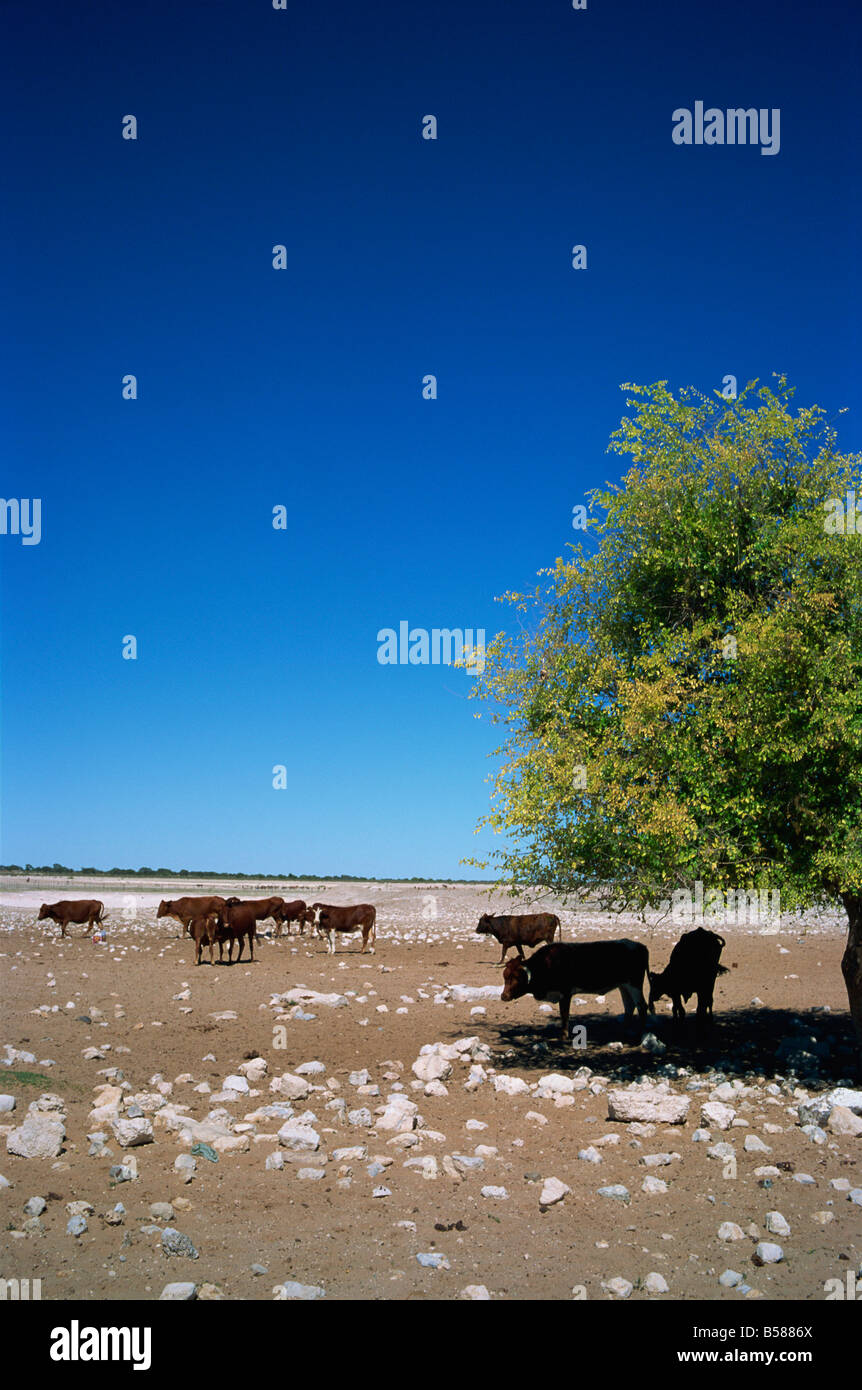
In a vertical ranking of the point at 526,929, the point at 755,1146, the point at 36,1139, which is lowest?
the point at 526,929

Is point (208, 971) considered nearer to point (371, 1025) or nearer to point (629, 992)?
point (371, 1025)

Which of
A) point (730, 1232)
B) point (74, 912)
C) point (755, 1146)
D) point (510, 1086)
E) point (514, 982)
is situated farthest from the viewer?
point (74, 912)

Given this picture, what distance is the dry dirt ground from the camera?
6.75 m

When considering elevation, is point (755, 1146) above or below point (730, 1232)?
below

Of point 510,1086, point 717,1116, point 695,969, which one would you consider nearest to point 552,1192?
point 717,1116

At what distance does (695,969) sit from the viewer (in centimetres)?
1641

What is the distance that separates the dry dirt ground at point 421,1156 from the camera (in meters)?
6.75

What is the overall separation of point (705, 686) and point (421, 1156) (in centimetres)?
741

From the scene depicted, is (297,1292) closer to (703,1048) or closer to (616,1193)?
(616,1193)

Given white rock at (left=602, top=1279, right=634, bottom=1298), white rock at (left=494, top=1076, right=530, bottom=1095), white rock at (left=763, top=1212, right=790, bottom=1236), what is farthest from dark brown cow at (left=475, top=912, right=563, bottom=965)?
white rock at (left=602, top=1279, right=634, bottom=1298)

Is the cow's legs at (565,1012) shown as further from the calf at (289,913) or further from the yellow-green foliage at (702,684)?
the calf at (289,913)

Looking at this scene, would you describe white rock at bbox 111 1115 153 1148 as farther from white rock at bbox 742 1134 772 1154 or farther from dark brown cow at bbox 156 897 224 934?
dark brown cow at bbox 156 897 224 934

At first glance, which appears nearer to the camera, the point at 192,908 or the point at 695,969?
the point at 695,969

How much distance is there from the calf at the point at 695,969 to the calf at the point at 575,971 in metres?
0.57
